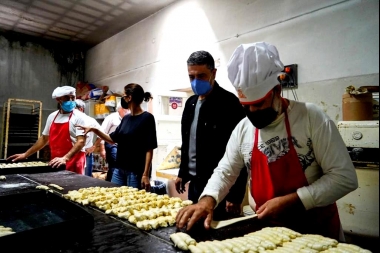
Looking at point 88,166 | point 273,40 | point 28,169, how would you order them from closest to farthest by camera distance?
point 28,169 < point 273,40 < point 88,166

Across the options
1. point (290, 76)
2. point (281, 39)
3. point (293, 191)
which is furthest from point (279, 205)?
point (281, 39)

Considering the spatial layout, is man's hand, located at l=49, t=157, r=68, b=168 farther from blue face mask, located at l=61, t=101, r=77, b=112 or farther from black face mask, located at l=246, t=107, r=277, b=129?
black face mask, located at l=246, t=107, r=277, b=129

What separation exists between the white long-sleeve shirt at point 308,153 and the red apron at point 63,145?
2.29 meters

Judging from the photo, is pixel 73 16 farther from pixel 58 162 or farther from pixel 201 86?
pixel 201 86

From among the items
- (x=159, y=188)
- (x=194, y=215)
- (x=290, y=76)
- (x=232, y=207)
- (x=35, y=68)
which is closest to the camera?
(x=194, y=215)

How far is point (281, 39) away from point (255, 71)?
2.23m

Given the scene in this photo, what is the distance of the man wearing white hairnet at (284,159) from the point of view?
123cm

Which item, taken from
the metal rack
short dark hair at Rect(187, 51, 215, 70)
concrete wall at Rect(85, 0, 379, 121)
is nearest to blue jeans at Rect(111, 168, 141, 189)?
short dark hair at Rect(187, 51, 215, 70)

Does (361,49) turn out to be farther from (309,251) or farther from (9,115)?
(9,115)

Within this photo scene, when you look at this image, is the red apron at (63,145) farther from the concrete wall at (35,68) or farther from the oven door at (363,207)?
the concrete wall at (35,68)

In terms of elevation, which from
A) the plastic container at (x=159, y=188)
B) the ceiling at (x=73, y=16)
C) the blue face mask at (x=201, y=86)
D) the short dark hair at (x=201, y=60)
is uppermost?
the ceiling at (x=73, y=16)

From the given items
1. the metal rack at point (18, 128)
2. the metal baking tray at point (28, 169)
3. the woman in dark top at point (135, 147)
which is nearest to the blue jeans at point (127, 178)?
the woman in dark top at point (135, 147)

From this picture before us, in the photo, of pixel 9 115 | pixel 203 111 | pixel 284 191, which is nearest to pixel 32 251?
pixel 284 191

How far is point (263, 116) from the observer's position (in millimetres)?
1386
